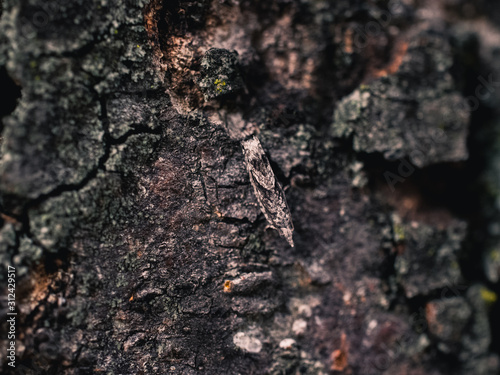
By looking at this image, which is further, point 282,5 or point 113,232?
point 282,5

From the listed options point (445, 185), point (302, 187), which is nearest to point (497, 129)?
point (445, 185)

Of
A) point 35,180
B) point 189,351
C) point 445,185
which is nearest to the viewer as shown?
point 35,180

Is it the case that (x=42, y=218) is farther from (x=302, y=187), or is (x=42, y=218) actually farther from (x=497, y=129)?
(x=497, y=129)

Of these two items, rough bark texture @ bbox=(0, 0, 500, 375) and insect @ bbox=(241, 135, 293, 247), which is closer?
rough bark texture @ bbox=(0, 0, 500, 375)

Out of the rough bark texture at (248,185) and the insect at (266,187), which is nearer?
the rough bark texture at (248,185)
